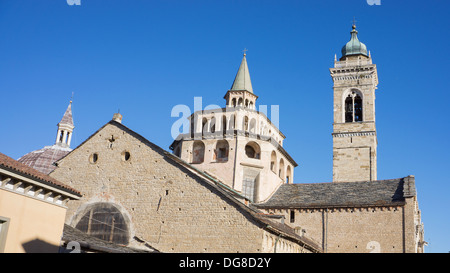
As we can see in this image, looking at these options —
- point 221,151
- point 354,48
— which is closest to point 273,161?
point 221,151

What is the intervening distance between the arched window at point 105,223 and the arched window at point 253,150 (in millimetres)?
16912

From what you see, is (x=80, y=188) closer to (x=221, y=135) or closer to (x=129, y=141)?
(x=129, y=141)

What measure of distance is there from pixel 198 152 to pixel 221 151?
2.09m

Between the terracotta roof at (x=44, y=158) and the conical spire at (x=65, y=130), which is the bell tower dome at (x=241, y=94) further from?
the conical spire at (x=65, y=130)

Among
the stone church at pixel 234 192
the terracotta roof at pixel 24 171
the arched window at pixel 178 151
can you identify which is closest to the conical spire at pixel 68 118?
the stone church at pixel 234 192

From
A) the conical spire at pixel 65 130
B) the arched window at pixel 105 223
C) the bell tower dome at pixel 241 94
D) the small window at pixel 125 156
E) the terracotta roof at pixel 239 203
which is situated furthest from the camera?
the conical spire at pixel 65 130

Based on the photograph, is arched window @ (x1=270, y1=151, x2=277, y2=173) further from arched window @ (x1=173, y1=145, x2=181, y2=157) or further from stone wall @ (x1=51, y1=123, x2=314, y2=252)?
stone wall @ (x1=51, y1=123, x2=314, y2=252)

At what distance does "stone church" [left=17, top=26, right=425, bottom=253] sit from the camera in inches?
989

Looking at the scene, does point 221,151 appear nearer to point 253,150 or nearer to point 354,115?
point 253,150

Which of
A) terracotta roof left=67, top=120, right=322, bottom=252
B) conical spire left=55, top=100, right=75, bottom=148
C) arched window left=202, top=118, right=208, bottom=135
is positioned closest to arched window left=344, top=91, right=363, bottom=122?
arched window left=202, top=118, right=208, bottom=135

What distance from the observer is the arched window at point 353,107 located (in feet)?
183

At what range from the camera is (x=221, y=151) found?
41.9m

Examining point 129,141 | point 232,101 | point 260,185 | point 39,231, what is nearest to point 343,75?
point 232,101
